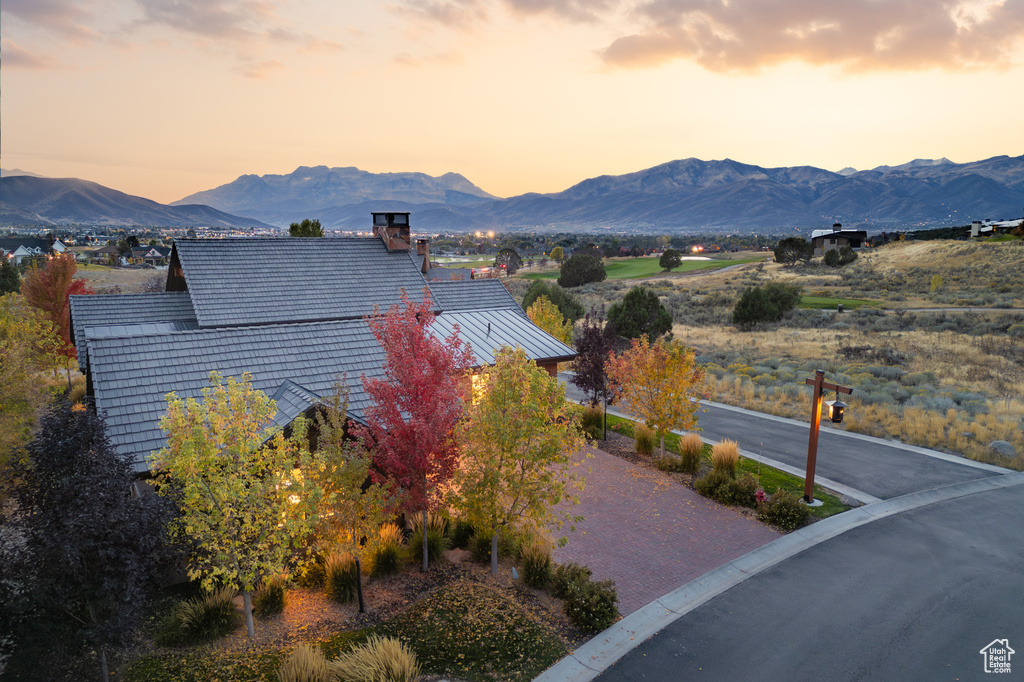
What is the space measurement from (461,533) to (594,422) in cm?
946

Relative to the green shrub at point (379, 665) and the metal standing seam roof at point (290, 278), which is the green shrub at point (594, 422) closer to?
the metal standing seam roof at point (290, 278)

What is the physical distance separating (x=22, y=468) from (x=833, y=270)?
293 feet

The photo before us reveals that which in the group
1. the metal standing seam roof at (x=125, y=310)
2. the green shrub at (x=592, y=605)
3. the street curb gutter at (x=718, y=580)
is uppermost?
the metal standing seam roof at (x=125, y=310)

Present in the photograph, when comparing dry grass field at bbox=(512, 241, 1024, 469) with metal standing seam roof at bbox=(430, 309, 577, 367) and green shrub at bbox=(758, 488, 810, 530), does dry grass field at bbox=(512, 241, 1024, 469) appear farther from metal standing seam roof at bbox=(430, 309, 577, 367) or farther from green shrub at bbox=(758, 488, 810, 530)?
metal standing seam roof at bbox=(430, 309, 577, 367)

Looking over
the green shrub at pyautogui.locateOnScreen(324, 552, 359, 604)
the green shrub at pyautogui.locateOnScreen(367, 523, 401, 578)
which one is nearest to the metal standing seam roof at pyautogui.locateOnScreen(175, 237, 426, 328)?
the green shrub at pyautogui.locateOnScreen(367, 523, 401, 578)

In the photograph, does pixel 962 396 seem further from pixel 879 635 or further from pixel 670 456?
pixel 879 635

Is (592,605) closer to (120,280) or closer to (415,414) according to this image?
(415,414)

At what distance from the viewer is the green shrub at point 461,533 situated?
13.4m

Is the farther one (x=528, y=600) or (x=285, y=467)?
(x=528, y=600)

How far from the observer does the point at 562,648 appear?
9758 millimetres

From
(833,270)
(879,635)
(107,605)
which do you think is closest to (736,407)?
(879,635)

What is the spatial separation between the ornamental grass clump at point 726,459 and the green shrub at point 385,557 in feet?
32.4

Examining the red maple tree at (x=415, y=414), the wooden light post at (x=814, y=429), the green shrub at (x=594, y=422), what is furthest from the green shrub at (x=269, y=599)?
the wooden light post at (x=814, y=429)

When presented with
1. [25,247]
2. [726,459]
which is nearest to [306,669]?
[726,459]
